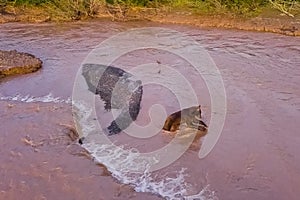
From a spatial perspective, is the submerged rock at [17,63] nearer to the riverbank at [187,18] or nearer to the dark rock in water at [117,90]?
the dark rock in water at [117,90]

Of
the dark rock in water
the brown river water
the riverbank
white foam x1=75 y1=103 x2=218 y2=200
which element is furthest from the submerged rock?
the riverbank

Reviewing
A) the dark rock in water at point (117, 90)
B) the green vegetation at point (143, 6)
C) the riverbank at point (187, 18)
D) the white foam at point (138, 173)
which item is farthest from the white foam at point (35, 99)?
the green vegetation at point (143, 6)

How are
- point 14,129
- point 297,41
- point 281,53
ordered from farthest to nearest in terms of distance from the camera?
point 297,41 < point 281,53 < point 14,129

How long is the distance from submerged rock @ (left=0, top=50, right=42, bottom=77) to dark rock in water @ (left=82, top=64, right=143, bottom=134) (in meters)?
1.38

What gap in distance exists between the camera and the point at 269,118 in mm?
7465

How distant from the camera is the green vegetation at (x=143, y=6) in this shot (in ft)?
45.5

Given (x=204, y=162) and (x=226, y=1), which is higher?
(x=226, y=1)

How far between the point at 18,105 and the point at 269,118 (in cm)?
415

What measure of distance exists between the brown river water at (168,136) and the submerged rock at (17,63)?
0.81 feet

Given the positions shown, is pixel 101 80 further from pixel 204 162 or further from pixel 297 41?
pixel 297 41

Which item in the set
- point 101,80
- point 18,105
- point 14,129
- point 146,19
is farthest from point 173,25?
point 14,129

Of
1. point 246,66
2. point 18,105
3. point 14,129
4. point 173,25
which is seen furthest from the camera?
point 173,25

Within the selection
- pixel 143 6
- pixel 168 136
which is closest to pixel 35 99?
pixel 168 136

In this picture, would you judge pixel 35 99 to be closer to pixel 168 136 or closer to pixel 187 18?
pixel 168 136
